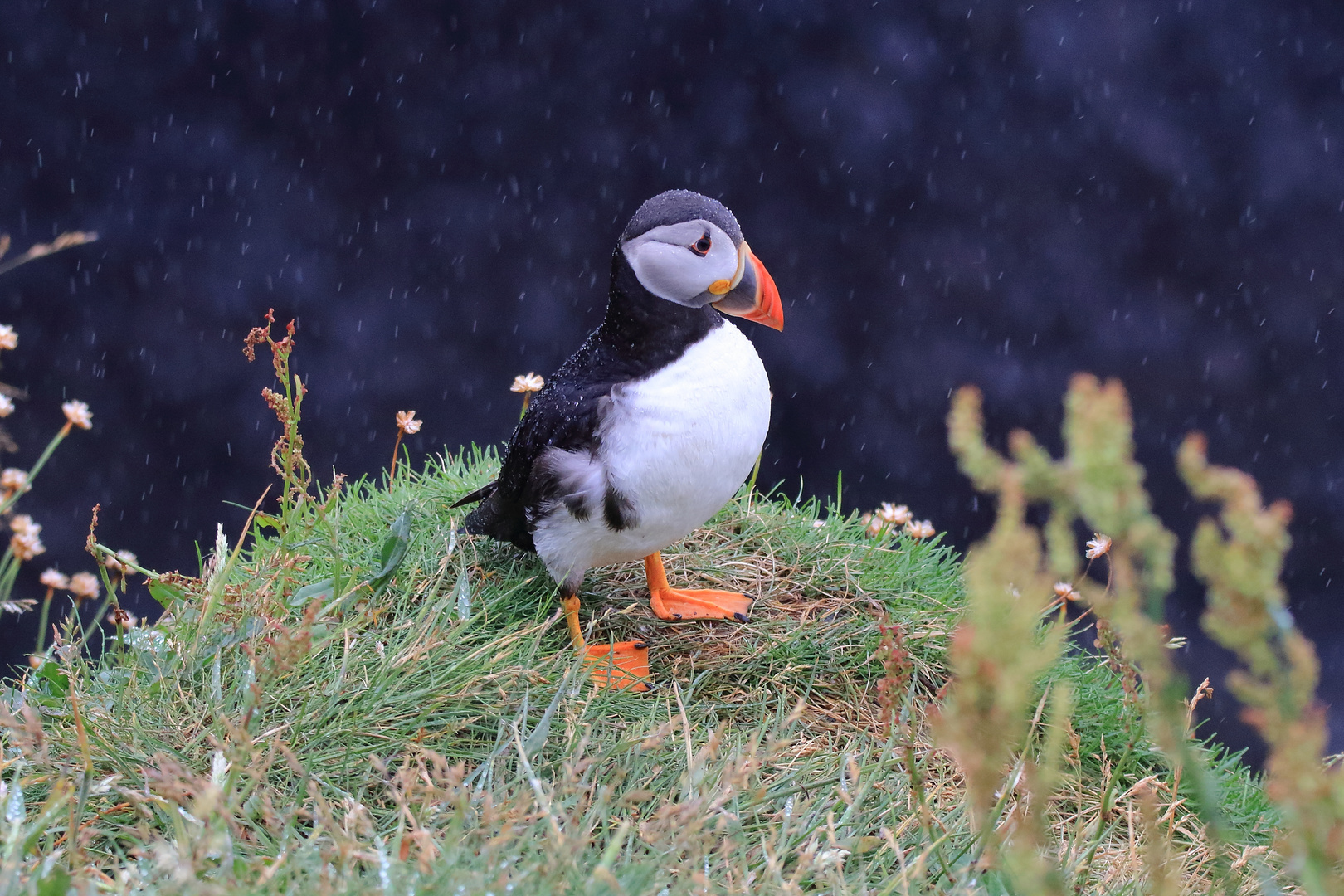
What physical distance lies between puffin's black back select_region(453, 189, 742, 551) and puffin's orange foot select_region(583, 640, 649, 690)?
1.38 ft

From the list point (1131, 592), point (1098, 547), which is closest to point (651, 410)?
point (1098, 547)

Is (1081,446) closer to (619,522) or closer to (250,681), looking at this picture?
(619,522)

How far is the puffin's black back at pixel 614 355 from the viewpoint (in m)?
2.92

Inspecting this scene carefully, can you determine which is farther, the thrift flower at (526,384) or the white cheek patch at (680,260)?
the thrift flower at (526,384)

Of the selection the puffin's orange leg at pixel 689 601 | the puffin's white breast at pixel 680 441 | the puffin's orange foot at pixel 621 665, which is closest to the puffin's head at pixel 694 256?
the puffin's white breast at pixel 680 441

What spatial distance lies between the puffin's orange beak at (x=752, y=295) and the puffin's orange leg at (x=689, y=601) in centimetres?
82

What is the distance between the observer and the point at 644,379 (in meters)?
2.94

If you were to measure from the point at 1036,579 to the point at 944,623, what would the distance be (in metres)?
2.42

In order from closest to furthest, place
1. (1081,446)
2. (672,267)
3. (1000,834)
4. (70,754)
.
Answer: (1081,446) < (1000,834) < (70,754) < (672,267)

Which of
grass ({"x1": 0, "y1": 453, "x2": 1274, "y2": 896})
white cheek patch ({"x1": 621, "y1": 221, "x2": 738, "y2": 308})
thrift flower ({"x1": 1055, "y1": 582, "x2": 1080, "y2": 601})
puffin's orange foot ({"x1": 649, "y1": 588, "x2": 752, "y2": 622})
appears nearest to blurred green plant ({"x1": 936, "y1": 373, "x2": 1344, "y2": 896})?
grass ({"x1": 0, "y1": 453, "x2": 1274, "y2": 896})

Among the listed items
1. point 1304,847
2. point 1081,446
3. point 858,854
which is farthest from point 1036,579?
point 858,854

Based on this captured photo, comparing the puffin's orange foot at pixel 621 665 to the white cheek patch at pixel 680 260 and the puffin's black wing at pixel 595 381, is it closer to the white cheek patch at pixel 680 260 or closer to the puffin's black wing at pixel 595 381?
the puffin's black wing at pixel 595 381

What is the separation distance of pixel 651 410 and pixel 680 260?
0.40 metres

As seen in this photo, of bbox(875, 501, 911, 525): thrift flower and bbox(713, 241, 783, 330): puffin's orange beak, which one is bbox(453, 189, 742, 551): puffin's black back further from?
bbox(875, 501, 911, 525): thrift flower
